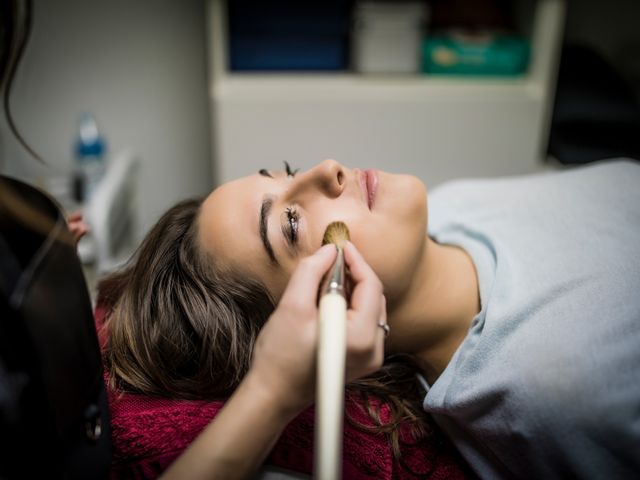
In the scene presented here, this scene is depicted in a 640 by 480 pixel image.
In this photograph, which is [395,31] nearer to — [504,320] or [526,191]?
[526,191]

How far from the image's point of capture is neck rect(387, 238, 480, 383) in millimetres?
900

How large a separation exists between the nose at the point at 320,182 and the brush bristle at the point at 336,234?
64mm

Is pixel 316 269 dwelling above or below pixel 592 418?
above

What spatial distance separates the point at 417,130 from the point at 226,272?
88 centimetres

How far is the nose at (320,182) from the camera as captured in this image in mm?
839

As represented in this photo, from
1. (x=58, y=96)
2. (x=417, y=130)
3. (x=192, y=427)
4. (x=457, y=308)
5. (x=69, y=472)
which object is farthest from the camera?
(x=58, y=96)

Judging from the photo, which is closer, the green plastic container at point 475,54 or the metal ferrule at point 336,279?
the metal ferrule at point 336,279

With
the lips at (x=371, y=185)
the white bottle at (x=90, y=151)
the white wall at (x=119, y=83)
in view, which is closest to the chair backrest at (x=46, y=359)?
the lips at (x=371, y=185)

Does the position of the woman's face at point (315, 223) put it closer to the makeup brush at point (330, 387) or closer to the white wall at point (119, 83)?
the makeup brush at point (330, 387)

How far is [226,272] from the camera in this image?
87 centimetres

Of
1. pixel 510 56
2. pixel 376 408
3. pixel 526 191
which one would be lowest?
pixel 376 408

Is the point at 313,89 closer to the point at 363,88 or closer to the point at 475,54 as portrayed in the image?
the point at 363,88

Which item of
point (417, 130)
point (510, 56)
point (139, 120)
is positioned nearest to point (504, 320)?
point (417, 130)

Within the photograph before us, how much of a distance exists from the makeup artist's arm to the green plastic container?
117 cm
